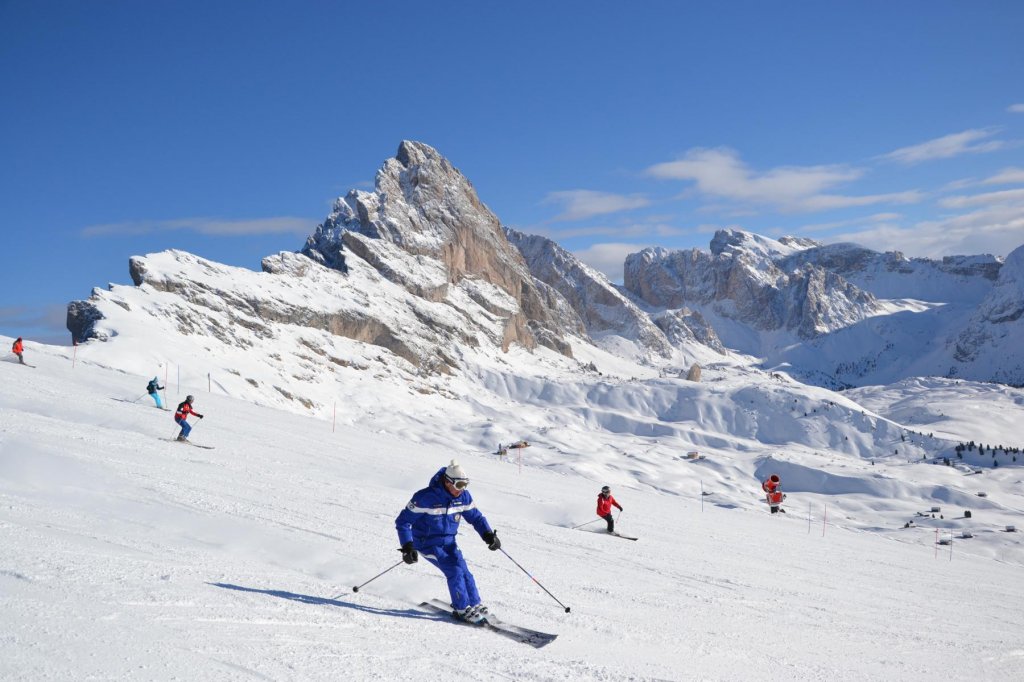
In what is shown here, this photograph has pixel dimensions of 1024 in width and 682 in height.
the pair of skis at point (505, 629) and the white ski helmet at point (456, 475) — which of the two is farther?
the white ski helmet at point (456, 475)

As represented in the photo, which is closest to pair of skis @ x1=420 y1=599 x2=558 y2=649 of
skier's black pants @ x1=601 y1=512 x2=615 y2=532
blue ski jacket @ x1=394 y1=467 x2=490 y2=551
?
blue ski jacket @ x1=394 y1=467 x2=490 y2=551

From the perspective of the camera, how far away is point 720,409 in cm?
11550

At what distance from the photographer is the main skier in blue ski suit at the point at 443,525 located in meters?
8.03

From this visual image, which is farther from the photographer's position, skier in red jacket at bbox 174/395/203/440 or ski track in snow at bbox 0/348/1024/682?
skier in red jacket at bbox 174/395/203/440

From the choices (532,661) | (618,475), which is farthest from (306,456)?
(618,475)

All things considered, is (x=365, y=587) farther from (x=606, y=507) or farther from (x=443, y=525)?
(x=606, y=507)

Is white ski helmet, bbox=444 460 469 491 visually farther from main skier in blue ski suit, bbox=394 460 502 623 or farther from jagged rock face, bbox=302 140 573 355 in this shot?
jagged rock face, bbox=302 140 573 355

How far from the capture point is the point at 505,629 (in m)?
7.63

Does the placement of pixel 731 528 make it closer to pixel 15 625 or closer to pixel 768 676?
pixel 768 676

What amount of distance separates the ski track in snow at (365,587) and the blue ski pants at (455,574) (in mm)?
414

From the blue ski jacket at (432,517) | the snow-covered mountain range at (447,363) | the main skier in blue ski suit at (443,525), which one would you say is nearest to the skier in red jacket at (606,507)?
the main skier in blue ski suit at (443,525)

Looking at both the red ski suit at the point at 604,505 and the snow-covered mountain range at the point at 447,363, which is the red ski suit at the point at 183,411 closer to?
the red ski suit at the point at 604,505

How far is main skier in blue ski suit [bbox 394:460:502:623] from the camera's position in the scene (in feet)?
26.3

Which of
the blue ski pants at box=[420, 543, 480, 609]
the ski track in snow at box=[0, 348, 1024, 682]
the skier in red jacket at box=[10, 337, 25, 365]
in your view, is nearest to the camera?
the ski track in snow at box=[0, 348, 1024, 682]
